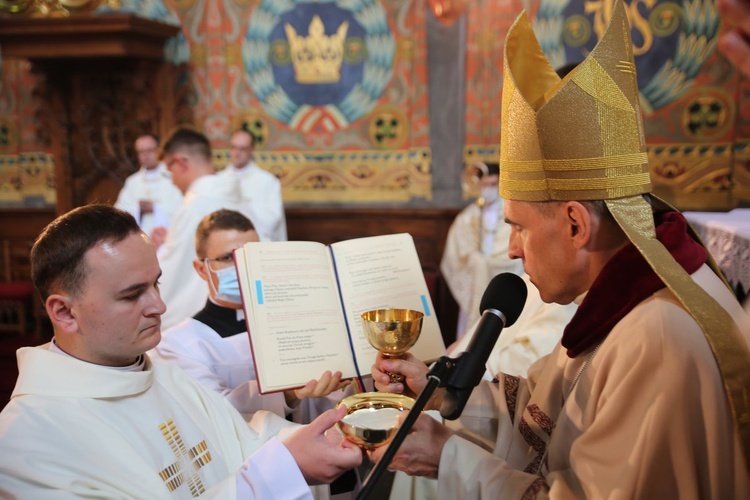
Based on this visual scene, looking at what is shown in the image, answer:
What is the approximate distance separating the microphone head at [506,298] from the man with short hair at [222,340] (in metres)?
1.37

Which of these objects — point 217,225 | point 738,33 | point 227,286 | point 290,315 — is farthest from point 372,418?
point 217,225

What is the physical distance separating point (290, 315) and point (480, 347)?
3.72ft

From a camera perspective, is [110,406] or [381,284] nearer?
[110,406]

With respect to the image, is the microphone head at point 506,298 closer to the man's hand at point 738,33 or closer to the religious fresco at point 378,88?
the man's hand at point 738,33

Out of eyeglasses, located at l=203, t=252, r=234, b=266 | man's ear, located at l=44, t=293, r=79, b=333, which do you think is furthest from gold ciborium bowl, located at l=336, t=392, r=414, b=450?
eyeglasses, located at l=203, t=252, r=234, b=266

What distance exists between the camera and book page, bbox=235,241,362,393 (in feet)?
7.64

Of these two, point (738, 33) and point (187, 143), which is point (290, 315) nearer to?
point (738, 33)

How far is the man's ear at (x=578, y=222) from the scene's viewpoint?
1.82m

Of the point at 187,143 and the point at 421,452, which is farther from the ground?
the point at 187,143

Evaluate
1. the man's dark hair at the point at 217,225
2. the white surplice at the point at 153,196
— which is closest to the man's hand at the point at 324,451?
the man's dark hair at the point at 217,225

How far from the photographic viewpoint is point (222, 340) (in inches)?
122

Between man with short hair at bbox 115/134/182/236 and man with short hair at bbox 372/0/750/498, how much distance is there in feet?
18.3

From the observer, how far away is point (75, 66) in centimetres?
816

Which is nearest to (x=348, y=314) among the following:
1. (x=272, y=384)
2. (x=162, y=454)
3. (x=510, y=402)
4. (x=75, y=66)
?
(x=272, y=384)
